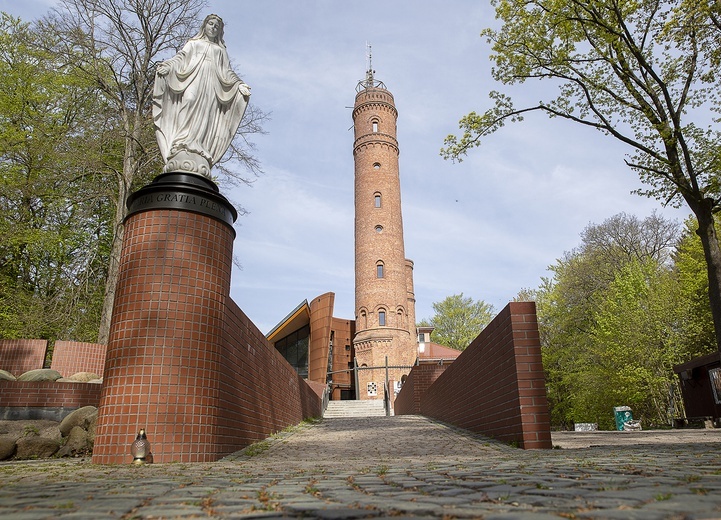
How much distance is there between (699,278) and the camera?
76.0ft

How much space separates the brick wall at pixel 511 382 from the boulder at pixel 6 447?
5.85m

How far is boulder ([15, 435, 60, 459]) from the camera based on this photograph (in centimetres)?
595

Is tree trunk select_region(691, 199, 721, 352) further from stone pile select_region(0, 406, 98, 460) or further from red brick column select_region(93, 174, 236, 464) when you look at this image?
stone pile select_region(0, 406, 98, 460)

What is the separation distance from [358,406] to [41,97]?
18.0 m

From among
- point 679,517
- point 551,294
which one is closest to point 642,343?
point 551,294

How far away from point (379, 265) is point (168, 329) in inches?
1170

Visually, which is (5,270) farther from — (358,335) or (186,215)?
(358,335)

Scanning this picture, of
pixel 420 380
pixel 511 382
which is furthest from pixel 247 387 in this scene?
pixel 420 380

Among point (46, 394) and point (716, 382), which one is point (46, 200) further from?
point (716, 382)

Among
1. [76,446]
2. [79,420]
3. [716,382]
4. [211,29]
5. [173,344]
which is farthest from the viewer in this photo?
[716,382]

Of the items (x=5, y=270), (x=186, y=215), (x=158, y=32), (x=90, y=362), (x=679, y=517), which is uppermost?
(x=158, y=32)

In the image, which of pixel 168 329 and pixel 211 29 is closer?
pixel 168 329

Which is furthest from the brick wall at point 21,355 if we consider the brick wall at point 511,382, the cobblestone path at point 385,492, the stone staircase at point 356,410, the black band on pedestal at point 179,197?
the stone staircase at point 356,410

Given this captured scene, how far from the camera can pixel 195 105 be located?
644 cm
